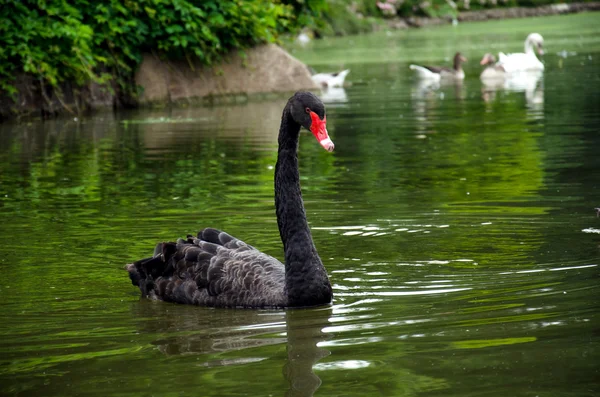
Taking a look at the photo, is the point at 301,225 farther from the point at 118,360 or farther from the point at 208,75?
the point at 208,75

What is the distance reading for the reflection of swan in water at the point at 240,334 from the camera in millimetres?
4914

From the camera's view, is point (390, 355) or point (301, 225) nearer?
point (390, 355)

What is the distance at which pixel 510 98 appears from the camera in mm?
19312

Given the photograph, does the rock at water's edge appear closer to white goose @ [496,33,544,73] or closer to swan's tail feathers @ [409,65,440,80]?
swan's tail feathers @ [409,65,440,80]

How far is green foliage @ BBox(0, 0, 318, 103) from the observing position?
1666cm

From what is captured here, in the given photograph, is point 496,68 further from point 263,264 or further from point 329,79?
point 263,264

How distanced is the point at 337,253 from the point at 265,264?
4.16ft

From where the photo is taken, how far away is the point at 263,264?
623cm

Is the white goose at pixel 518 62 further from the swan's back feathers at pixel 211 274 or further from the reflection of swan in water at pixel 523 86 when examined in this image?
the swan's back feathers at pixel 211 274

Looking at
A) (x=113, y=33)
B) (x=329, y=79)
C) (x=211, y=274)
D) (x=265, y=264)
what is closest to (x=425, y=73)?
(x=329, y=79)

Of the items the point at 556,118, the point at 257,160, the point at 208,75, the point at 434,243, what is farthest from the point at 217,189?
the point at 208,75

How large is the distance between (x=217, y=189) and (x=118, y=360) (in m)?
5.19

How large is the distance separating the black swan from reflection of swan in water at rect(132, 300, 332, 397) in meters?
0.07

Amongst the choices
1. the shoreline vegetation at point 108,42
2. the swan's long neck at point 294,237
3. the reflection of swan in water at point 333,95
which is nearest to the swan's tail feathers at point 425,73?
the reflection of swan in water at point 333,95
